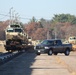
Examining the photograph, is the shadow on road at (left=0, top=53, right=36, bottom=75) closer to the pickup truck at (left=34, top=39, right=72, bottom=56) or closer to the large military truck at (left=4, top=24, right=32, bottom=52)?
the pickup truck at (left=34, top=39, right=72, bottom=56)

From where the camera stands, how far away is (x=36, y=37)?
185 m

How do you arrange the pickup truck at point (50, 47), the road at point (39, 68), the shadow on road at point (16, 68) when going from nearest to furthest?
the road at point (39, 68), the shadow on road at point (16, 68), the pickup truck at point (50, 47)

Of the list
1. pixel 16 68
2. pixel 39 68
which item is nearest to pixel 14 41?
pixel 16 68

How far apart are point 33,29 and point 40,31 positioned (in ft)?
21.1

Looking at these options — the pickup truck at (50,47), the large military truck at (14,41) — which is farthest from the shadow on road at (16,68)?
the large military truck at (14,41)

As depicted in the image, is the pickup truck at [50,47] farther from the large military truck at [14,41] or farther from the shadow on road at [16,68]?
the shadow on road at [16,68]

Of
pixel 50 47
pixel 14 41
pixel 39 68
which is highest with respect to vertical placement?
pixel 14 41

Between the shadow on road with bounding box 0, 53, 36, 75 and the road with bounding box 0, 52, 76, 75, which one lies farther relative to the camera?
the shadow on road with bounding box 0, 53, 36, 75

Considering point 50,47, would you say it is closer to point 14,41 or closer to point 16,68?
point 14,41

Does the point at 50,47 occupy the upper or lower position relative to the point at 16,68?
upper

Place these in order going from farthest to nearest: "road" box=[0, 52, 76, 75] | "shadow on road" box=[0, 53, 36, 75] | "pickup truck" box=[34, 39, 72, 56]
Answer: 1. "pickup truck" box=[34, 39, 72, 56]
2. "shadow on road" box=[0, 53, 36, 75]
3. "road" box=[0, 52, 76, 75]

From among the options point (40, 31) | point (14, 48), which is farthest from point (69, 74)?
point (40, 31)

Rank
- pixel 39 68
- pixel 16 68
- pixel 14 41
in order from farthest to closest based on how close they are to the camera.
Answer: pixel 14 41
pixel 16 68
pixel 39 68

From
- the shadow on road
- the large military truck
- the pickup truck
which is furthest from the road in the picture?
the large military truck
